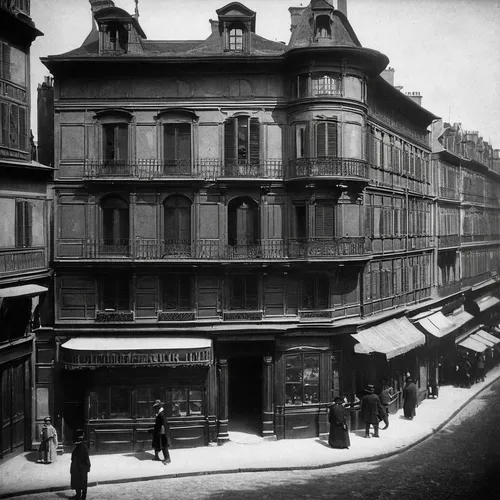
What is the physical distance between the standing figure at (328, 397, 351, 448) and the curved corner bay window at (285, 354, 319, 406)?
180cm

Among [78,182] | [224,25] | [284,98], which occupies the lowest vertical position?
[78,182]

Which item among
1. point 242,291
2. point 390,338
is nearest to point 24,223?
point 242,291

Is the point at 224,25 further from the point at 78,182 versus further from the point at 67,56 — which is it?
the point at 78,182

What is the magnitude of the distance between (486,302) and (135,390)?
28.7 m

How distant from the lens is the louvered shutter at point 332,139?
24.6m

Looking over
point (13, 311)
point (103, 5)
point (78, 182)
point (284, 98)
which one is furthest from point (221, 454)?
point (103, 5)

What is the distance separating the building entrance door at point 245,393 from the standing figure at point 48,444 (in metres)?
7.03

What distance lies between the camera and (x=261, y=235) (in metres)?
24.9

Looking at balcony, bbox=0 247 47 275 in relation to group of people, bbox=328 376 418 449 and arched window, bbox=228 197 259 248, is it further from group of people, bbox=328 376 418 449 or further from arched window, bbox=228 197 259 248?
group of people, bbox=328 376 418 449

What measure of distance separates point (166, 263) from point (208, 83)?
7.01m

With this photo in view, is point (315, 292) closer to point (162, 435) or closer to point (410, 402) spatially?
point (410, 402)

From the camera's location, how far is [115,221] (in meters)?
24.7

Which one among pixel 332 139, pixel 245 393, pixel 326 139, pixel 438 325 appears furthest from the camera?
pixel 438 325

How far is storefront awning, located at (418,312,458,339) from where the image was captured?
1287 inches
